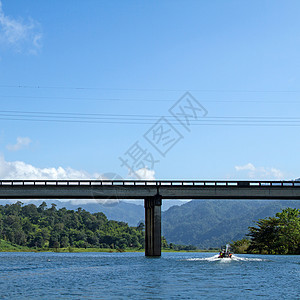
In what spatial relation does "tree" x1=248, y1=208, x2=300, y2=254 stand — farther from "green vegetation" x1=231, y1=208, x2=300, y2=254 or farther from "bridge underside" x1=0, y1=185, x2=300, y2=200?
"bridge underside" x1=0, y1=185, x2=300, y2=200

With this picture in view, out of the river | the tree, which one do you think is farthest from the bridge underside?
the tree

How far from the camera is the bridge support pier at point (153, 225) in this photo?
85438mm

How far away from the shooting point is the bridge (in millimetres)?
85062

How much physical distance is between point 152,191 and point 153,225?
5.92 meters

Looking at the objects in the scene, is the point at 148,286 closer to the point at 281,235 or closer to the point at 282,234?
the point at 281,235

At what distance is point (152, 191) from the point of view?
86.1 meters

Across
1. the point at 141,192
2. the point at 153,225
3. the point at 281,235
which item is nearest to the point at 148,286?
the point at 153,225

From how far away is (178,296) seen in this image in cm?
3525

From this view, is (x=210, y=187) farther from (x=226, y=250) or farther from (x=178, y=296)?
A: (x=178, y=296)

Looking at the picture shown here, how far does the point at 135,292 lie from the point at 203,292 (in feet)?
17.0

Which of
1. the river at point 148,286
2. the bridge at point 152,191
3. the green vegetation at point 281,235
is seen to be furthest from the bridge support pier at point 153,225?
the green vegetation at point 281,235

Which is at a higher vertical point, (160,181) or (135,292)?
(160,181)

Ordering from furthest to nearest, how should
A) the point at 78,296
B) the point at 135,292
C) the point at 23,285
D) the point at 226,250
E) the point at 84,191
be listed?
the point at 226,250, the point at 84,191, the point at 23,285, the point at 135,292, the point at 78,296

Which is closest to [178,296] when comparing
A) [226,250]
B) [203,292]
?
[203,292]
